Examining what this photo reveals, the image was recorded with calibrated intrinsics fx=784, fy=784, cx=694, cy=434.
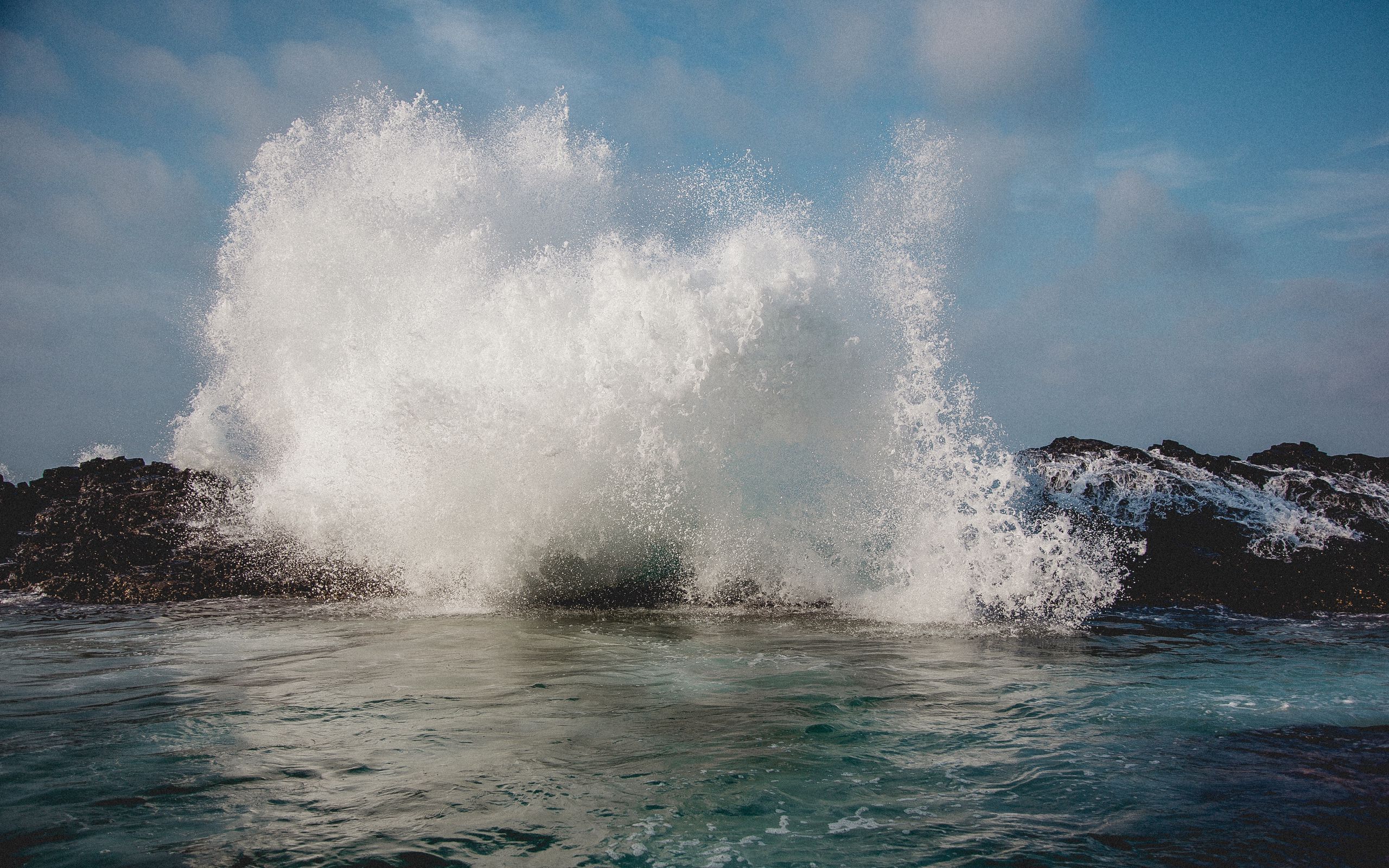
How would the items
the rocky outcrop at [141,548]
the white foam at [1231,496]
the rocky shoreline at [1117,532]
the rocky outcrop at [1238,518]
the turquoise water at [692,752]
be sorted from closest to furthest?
1. the turquoise water at [692,752]
2. the rocky outcrop at [1238,518]
3. the rocky shoreline at [1117,532]
4. the rocky outcrop at [141,548]
5. the white foam at [1231,496]

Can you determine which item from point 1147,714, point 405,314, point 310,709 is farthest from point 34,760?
point 405,314

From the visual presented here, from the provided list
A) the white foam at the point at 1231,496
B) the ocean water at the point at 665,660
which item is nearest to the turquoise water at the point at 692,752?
the ocean water at the point at 665,660

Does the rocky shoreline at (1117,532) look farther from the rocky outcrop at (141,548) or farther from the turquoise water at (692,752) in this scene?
the turquoise water at (692,752)

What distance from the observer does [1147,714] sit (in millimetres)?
5648

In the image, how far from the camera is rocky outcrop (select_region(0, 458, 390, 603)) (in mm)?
12891

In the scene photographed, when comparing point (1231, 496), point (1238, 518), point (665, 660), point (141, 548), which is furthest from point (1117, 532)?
point (141, 548)

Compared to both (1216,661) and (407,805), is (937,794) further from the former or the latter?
(1216,661)

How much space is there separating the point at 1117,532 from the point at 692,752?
1443cm

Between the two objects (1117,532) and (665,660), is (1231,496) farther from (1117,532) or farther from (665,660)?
(665,660)

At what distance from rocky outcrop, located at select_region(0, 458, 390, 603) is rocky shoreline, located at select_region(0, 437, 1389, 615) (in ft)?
0.12

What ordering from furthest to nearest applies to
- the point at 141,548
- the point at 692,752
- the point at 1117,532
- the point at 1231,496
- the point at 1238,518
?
the point at 1231,496
the point at 1238,518
the point at 1117,532
the point at 141,548
the point at 692,752

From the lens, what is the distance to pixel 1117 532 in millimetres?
16266

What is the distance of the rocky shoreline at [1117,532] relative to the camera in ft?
41.8

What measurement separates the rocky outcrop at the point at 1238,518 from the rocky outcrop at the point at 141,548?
13661 millimetres
